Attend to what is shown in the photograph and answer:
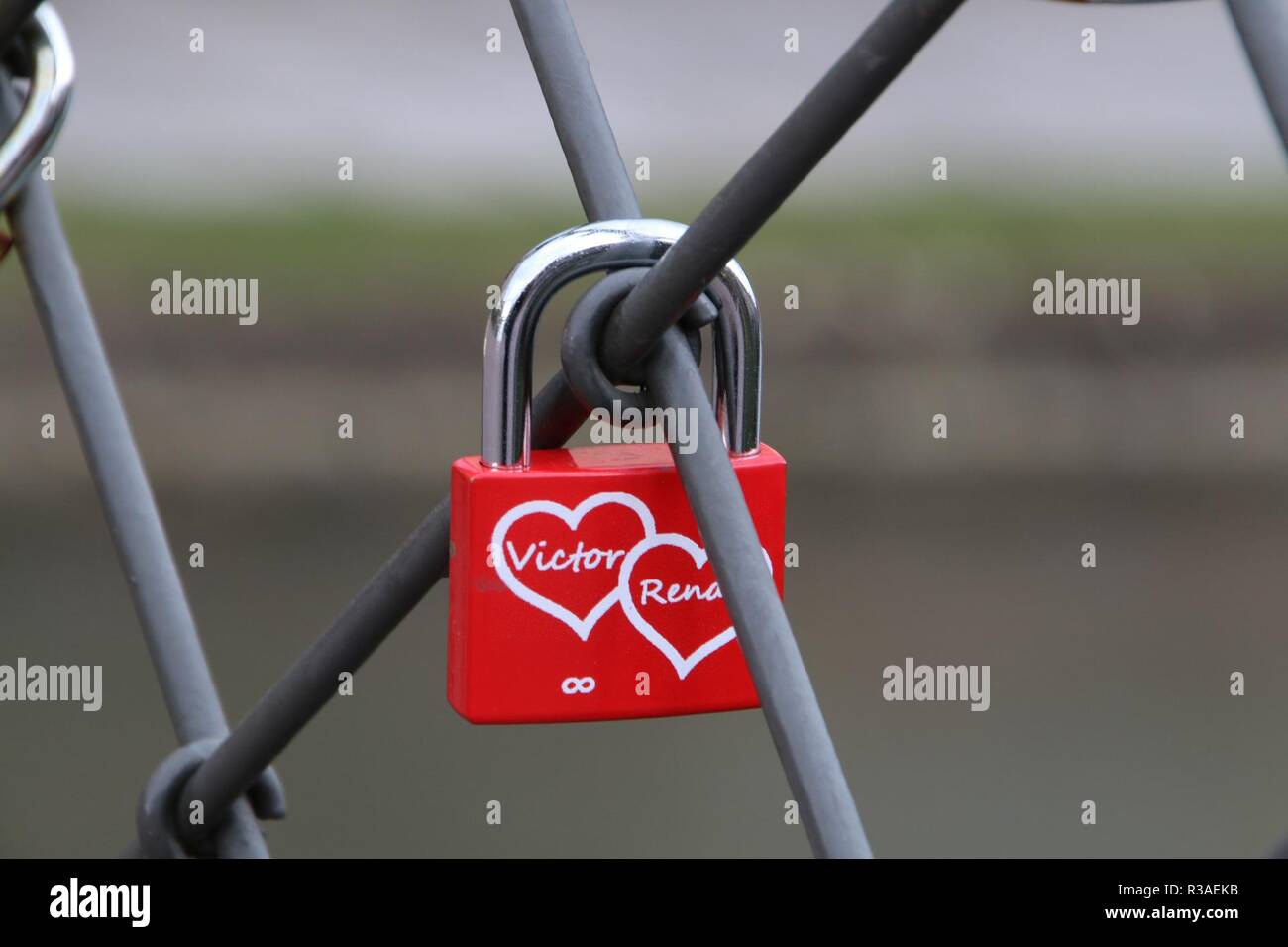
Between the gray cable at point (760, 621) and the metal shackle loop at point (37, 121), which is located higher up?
the metal shackle loop at point (37, 121)

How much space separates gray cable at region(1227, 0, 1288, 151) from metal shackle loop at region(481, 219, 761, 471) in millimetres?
133

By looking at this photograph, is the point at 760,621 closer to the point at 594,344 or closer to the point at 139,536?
the point at 594,344

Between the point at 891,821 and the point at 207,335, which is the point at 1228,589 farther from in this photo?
the point at 207,335

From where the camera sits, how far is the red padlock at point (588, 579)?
16.3 inches

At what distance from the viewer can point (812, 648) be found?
3.06 metres

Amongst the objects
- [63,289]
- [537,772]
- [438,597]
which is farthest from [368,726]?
[63,289]

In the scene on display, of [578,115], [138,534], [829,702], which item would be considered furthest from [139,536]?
[829,702]
